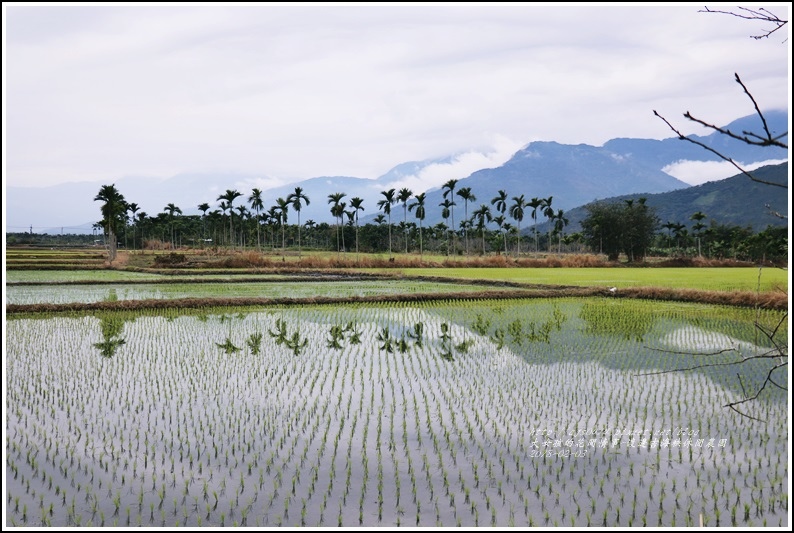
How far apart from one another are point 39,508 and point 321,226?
87.2m

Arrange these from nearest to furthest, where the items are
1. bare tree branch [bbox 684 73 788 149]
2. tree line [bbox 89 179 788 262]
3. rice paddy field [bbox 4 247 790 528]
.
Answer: bare tree branch [bbox 684 73 788 149] → rice paddy field [bbox 4 247 790 528] → tree line [bbox 89 179 788 262]

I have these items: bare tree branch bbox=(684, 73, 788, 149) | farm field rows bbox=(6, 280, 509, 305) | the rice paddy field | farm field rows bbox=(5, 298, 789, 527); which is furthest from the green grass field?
bare tree branch bbox=(684, 73, 788, 149)

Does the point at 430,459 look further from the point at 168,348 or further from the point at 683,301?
the point at 683,301

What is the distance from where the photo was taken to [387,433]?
24.8 feet

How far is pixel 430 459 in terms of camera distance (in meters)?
6.60

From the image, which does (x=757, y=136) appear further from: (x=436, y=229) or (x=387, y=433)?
(x=436, y=229)

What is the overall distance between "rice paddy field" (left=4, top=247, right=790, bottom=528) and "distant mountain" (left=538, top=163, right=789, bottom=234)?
95.5 metres

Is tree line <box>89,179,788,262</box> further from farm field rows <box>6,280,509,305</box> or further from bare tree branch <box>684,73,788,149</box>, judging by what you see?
bare tree branch <box>684,73,788,149</box>

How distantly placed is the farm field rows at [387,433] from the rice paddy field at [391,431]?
30 millimetres

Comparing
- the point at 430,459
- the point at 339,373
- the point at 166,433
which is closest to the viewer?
the point at 430,459

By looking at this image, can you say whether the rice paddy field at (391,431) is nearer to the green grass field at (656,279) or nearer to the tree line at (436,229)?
the green grass field at (656,279)

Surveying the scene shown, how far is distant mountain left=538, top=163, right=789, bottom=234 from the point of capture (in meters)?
106

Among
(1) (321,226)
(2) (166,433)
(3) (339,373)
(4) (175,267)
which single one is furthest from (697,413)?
(1) (321,226)

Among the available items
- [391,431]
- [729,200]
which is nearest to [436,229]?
[729,200]
